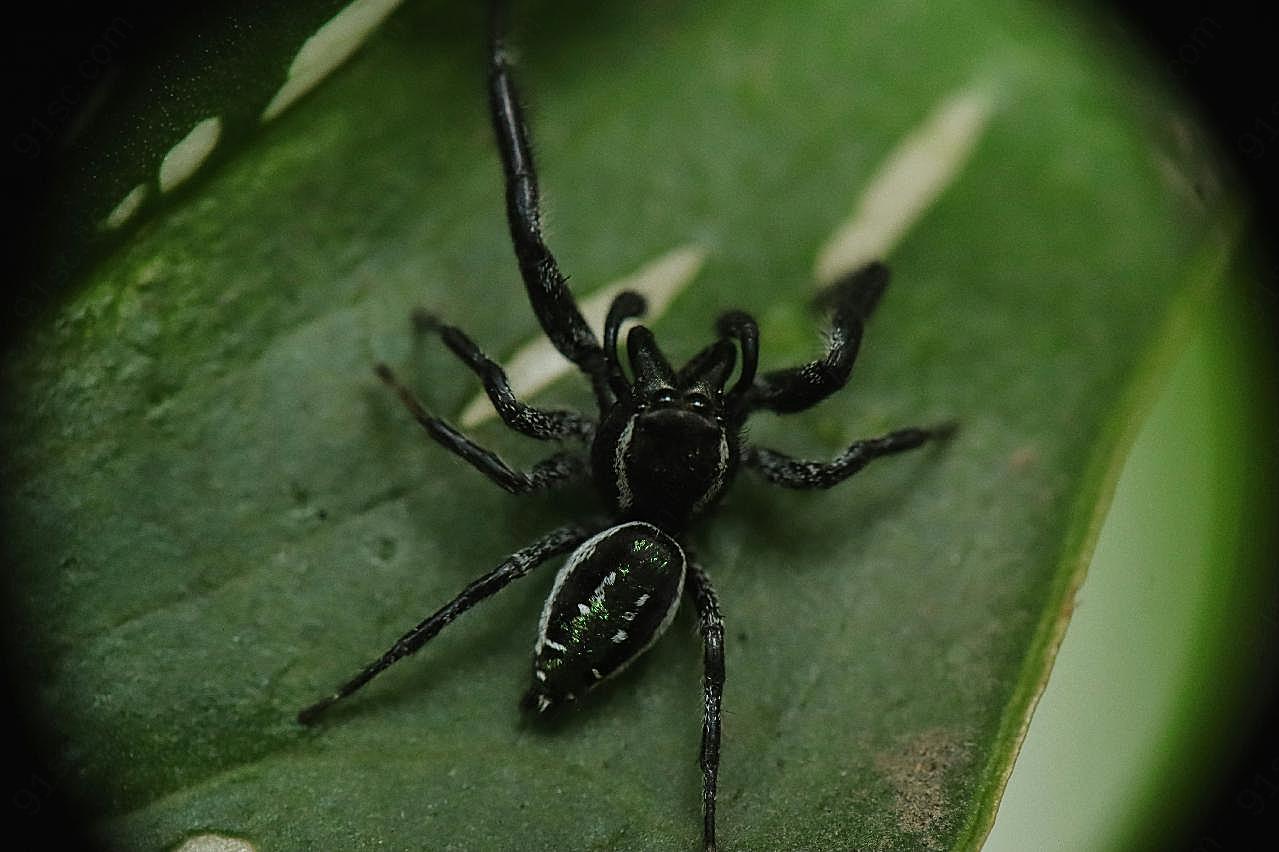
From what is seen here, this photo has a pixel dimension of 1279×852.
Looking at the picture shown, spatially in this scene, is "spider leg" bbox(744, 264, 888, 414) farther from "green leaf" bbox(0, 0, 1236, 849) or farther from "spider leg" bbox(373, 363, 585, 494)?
"spider leg" bbox(373, 363, 585, 494)

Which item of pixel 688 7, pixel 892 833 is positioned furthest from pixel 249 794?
pixel 688 7

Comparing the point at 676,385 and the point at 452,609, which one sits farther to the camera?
the point at 676,385

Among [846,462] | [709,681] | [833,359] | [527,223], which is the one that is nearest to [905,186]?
[833,359]

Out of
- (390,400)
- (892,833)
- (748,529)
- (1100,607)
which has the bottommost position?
(1100,607)

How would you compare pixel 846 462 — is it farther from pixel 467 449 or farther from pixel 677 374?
pixel 467 449

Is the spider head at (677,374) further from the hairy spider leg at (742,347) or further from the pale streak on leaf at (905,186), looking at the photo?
the pale streak on leaf at (905,186)

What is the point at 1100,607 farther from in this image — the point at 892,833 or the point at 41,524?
the point at 41,524

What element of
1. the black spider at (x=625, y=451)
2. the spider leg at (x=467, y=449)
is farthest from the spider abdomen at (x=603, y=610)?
the spider leg at (x=467, y=449)
